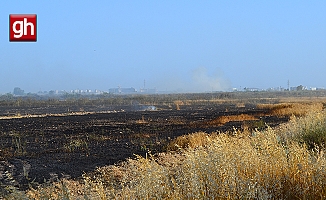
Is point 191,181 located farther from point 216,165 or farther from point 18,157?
point 18,157

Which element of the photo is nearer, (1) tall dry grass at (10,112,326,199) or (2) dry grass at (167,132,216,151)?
(1) tall dry grass at (10,112,326,199)

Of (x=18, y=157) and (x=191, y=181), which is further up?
(x=191, y=181)

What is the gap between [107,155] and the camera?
16.6m

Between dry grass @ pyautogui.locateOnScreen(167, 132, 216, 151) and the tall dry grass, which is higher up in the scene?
the tall dry grass

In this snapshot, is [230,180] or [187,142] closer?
[230,180]

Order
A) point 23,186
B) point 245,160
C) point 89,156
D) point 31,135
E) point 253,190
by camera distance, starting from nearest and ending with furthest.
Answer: point 253,190 < point 245,160 < point 23,186 < point 89,156 < point 31,135

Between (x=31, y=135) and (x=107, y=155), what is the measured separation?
11.8 m

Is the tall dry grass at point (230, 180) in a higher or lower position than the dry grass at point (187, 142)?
higher

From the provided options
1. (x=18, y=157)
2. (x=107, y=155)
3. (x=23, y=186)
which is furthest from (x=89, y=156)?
(x=23, y=186)

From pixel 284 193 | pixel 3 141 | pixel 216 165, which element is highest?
pixel 216 165

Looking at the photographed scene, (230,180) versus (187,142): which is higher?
(230,180)

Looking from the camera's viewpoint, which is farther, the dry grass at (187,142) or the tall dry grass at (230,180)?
the dry grass at (187,142)

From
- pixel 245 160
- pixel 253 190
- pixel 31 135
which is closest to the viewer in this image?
pixel 253 190

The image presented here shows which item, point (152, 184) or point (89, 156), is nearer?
point (152, 184)
